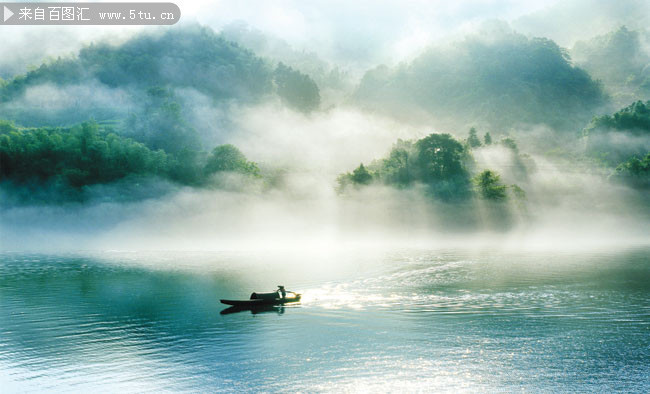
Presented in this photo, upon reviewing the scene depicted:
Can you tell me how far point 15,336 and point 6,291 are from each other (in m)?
25.4

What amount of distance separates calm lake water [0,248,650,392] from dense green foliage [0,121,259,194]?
97.3 metres

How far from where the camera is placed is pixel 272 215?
171750mm

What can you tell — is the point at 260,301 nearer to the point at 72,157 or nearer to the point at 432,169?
the point at 432,169

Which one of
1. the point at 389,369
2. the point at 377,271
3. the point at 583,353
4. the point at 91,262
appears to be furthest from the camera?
the point at 91,262

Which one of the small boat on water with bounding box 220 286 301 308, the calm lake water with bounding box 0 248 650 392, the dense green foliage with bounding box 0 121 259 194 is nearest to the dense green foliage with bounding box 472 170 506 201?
the dense green foliage with bounding box 0 121 259 194

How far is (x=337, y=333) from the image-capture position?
39406 mm

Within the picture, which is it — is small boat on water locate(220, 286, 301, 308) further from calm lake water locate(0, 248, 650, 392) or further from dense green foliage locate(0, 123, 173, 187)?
dense green foliage locate(0, 123, 173, 187)

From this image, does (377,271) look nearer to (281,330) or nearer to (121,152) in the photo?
(281,330)

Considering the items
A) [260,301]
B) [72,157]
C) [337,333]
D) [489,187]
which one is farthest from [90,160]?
[337,333]

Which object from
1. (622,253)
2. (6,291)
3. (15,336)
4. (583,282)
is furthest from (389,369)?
(622,253)

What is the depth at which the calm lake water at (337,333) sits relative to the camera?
29.7 meters

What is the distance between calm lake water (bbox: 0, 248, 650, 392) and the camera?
29.7m

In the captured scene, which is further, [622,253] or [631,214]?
[631,214]

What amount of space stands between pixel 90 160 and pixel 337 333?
147294 mm
